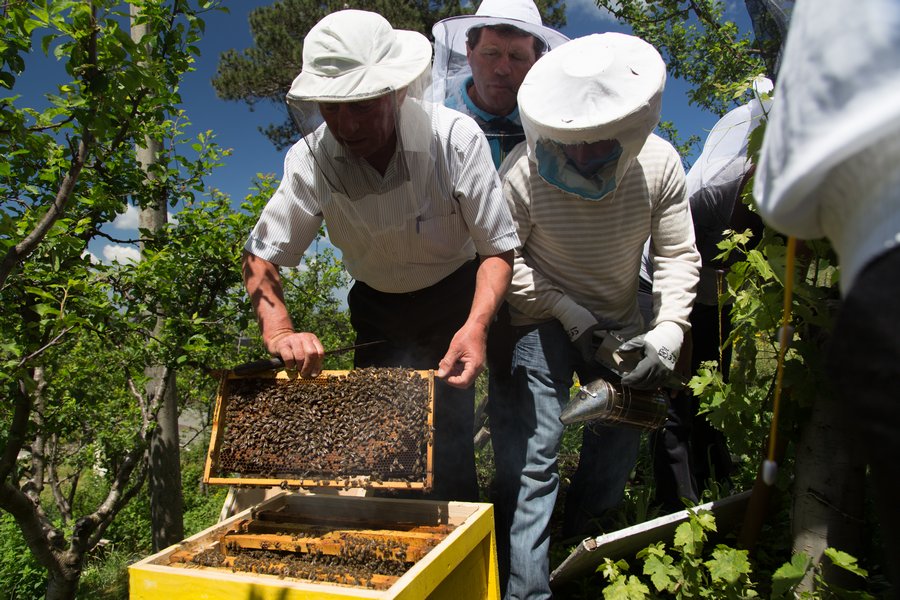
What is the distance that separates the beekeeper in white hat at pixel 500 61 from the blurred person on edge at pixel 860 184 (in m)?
2.64

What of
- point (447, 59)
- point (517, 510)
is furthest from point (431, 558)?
point (447, 59)

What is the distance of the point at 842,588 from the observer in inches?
79.4

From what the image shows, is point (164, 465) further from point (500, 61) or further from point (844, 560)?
point (844, 560)

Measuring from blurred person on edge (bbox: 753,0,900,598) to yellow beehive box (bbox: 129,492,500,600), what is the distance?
1200mm

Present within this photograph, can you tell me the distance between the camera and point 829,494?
2.08 metres

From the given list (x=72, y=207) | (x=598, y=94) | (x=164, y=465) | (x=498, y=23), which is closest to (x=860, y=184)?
(x=598, y=94)

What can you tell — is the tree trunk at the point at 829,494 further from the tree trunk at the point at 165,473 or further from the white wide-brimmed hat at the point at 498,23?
the tree trunk at the point at 165,473

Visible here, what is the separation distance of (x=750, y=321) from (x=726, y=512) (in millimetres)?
801

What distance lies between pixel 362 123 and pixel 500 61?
117 centimetres

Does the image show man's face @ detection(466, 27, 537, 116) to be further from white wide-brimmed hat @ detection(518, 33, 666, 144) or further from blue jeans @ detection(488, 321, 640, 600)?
blue jeans @ detection(488, 321, 640, 600)

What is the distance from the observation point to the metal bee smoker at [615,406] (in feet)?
8.42

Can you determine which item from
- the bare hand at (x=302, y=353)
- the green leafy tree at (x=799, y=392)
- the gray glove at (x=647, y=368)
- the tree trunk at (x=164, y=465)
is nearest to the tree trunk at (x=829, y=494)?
the green leafy tree at (x=799, y=392)

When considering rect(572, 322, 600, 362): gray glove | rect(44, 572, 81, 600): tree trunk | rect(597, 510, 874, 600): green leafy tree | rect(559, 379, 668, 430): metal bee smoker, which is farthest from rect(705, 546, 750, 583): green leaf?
rect(44, 572, 81, 600): tree trunk

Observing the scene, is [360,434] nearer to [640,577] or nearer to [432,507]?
[432,507]
